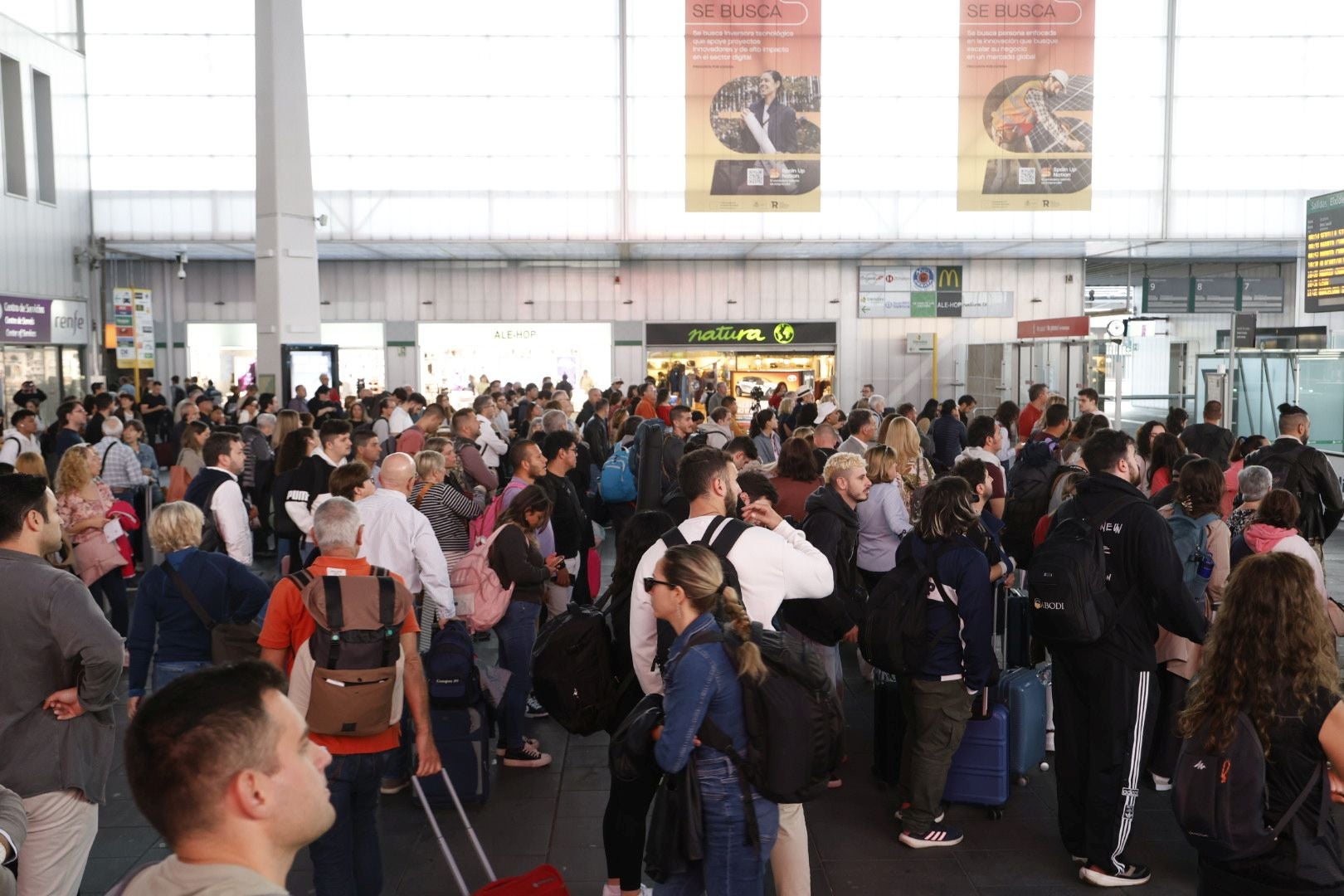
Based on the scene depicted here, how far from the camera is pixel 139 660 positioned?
15.2 ft

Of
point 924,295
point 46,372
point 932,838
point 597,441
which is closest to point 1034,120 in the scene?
point 924,295

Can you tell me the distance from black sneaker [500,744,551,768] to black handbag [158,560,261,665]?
1.94 meters

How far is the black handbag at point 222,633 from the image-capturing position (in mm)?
4868

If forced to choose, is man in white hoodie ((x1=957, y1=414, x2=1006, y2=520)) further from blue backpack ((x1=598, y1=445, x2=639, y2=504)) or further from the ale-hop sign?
the ale-hop sign

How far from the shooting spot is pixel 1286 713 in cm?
302

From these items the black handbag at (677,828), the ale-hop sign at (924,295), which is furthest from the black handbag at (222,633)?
the ale-hop sign at (924,295)

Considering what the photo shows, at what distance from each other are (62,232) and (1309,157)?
2790 cm

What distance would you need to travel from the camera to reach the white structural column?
16844 mm

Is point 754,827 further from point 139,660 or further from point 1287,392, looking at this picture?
point 1287,392

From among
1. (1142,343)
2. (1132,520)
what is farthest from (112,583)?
(1142,343)

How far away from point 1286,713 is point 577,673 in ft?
8.18

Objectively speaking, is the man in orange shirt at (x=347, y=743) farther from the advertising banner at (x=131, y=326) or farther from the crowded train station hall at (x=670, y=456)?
the advertising banner at (x=131, y=326)

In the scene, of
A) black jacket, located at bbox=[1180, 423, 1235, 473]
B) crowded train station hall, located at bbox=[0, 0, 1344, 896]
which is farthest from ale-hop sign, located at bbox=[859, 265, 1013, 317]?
black jacket, located at bbox=[1180, 423, 1235, 473]

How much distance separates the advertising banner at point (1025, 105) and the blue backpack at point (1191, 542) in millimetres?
16139
